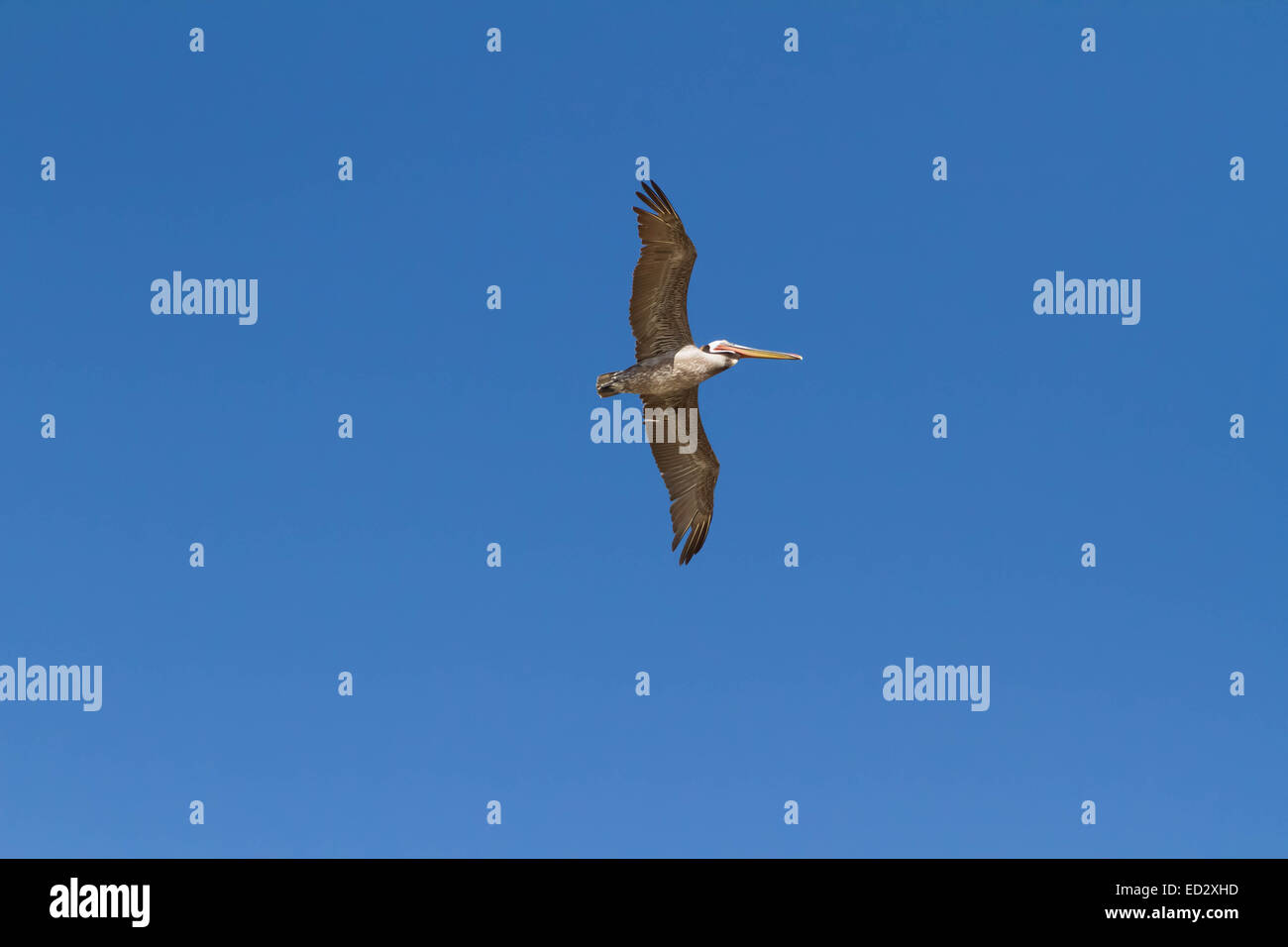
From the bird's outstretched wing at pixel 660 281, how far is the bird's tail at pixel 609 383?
21.5 inches

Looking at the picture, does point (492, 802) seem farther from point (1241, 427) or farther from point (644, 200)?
point (1241, 427)

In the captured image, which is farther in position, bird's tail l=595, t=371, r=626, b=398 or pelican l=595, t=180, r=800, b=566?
bird's tail l=595, t=371, r=626, b=398

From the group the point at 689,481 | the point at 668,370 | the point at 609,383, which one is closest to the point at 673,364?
the point at 668,370

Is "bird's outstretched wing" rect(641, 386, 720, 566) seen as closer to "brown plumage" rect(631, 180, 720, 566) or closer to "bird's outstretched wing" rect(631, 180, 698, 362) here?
"brown plumage" rect(631, 180, 720, 566)

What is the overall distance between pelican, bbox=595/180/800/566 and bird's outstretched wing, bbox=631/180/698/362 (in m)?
0.02

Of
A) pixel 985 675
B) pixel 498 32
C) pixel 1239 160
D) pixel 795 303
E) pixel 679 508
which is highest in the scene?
pixel 498 32

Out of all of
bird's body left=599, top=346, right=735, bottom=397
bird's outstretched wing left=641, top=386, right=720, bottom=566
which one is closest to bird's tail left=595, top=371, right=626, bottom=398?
bird's body left=599, top=346, right=735, bottom=397

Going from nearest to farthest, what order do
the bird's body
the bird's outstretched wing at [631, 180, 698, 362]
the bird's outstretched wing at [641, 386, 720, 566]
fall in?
the bird's outstretched wing at [631, 180, 698, 362], the bird's body, the bird's outstretched wing at [641, 386, 720, 566]

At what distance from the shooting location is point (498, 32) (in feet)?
83.3

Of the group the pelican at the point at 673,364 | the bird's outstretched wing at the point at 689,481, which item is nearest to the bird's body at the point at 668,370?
the pelican at the point at 673,364

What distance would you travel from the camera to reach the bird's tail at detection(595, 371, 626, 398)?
2112cm

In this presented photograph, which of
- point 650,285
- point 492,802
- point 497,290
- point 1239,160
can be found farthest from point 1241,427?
point 492,802

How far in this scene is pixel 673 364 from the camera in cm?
2111

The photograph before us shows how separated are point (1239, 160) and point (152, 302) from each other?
2809 centimetres
